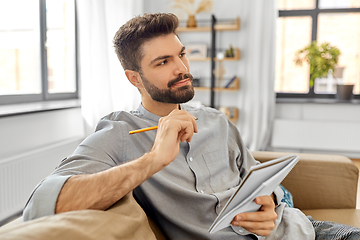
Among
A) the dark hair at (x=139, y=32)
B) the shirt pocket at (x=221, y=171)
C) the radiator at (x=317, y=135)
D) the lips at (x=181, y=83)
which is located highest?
the dark hair at (x=139, y=32)

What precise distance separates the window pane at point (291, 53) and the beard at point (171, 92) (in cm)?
350

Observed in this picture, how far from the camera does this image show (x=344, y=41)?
4.23 m

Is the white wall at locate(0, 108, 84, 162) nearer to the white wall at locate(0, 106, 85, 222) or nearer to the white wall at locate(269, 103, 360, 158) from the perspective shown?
the white wall at locate(0, 106, 85, 222)

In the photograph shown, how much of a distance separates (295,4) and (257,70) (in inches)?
43.6

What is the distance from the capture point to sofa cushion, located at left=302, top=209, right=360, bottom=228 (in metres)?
1.29

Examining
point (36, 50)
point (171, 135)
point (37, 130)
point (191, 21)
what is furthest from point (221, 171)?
point (191, 21)

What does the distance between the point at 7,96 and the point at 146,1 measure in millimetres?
2635

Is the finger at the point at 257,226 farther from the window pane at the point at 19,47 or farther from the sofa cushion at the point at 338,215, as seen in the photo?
the window pane at the point at 19,47

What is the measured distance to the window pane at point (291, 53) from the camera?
14.1 ft

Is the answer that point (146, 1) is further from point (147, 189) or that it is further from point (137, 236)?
point (137, 236)

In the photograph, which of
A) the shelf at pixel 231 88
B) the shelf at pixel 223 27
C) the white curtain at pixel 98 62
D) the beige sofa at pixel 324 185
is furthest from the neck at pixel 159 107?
the shelf at pixel 223 27

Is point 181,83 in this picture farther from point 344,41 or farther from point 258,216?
point 344,41

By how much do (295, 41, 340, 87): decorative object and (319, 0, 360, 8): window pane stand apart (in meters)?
0.61

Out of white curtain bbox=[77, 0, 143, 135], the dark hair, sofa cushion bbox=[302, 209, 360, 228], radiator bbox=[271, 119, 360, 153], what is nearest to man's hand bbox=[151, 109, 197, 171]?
the dark hair
